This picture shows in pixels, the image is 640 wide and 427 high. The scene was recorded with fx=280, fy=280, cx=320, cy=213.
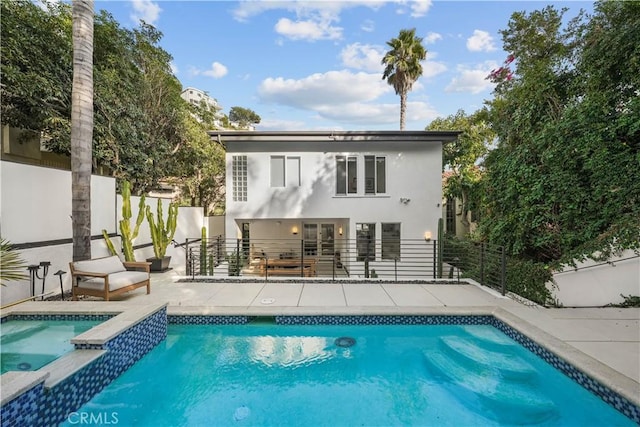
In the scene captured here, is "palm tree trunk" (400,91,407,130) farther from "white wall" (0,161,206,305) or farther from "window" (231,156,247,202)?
"white wall" (0,161,206,305)

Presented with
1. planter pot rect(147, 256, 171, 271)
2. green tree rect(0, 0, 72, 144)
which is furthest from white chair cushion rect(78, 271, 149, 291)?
green tree rect(0, 0, 72, 144)

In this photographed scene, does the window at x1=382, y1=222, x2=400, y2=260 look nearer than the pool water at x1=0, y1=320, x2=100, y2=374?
No

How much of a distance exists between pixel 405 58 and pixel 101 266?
17433 millimetres

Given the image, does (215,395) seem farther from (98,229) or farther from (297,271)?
(98,229)

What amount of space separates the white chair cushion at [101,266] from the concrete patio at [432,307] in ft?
2.05

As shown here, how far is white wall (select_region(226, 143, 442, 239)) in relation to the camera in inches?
427

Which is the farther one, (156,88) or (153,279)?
(156,88)

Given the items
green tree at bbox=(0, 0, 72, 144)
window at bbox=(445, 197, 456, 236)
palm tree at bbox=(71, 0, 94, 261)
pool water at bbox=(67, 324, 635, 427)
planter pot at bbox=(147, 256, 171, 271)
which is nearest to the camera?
pool water at bbox=(67, 324, 635, 427)

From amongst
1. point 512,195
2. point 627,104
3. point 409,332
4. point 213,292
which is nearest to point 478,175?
point 512,195

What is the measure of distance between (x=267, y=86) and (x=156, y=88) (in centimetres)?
768

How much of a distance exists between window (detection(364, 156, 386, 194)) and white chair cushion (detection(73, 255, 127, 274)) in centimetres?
812

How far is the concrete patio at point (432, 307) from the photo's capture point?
3.59m

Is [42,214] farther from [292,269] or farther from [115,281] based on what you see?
[292,269]

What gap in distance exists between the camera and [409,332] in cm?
514
